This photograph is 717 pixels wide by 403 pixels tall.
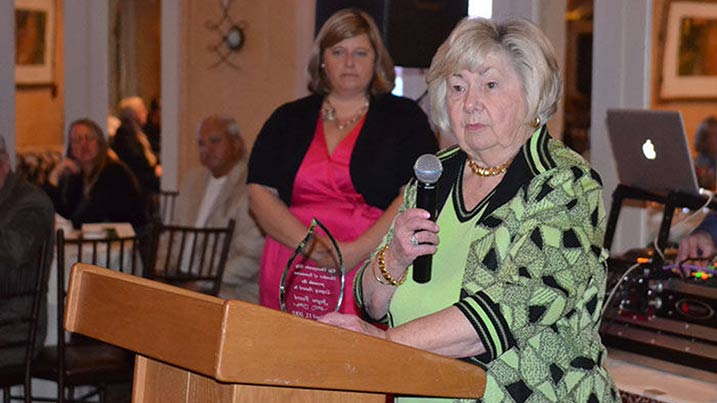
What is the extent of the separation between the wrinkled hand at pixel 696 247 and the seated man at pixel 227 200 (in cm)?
251

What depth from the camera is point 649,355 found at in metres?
2.91

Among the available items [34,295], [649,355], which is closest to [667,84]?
[649,355]

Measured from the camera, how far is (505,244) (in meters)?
1.86

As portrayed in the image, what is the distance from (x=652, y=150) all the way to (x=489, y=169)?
1.36m

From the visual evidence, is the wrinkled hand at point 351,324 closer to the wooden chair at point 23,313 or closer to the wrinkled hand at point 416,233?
the wrinkled hand at point 416,233

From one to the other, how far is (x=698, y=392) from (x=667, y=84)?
2.52 meters

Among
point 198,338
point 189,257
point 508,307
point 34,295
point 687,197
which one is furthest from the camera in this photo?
point 189,257

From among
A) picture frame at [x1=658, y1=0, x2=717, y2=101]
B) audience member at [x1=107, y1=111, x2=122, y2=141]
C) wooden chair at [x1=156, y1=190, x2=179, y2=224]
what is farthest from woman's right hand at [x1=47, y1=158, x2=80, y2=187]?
picture frame at [x1=658, y1=0, x2=717, y2=101]

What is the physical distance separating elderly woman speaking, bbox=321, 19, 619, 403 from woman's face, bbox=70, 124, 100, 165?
4843 mm

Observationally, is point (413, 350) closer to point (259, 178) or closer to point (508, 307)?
point (508, 307)

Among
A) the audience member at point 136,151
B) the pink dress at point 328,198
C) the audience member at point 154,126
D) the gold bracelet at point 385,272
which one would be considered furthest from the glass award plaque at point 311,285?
the audience member at point 154,126

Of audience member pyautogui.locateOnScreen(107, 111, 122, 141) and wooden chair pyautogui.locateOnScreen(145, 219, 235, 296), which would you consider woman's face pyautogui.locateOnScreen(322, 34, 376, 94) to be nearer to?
wooden chair pyautogui.locateOnScreen(145, 219, 235, 296)

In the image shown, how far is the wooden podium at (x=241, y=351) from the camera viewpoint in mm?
1453

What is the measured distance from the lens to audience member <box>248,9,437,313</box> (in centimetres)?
366
